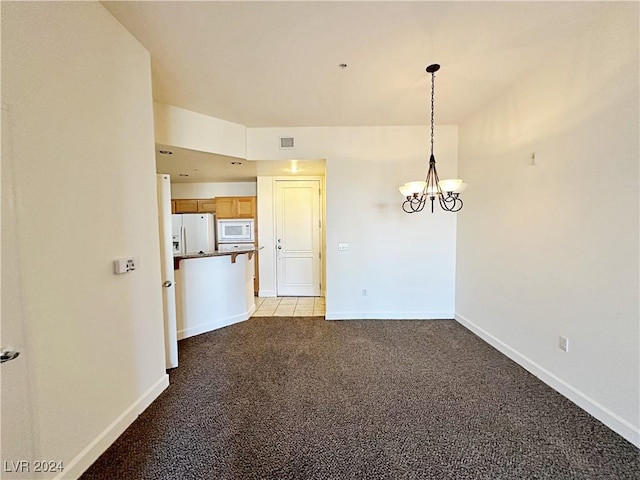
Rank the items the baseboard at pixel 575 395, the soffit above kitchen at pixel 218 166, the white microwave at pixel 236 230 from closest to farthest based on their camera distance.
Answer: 1. the baseboard at pixel 575 395
2. the soffit above kitchen at pixel 218 166
3. the white microwave at pixel 236 230

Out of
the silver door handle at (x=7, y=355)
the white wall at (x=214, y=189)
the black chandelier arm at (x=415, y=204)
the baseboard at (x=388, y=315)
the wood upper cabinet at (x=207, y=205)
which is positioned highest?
the white wall at (x=214, y=189)

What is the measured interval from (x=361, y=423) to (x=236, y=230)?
15.0 feet

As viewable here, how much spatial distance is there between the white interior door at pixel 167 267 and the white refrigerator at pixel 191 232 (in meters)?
3.02

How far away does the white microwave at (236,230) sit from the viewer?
18.8 feet

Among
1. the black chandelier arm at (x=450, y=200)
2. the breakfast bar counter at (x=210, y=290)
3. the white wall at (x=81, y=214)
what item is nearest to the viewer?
the white wall at (x=81, y=214)

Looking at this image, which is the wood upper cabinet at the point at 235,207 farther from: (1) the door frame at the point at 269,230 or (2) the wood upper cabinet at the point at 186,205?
(2) the wood upper cabinet at the point at 186,205

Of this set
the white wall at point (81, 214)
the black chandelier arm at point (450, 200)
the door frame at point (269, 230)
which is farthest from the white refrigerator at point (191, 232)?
the black chandelier arm at point (450, 200)

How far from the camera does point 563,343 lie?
2260 mm

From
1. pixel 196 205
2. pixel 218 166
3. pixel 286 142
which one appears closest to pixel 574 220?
pixel 286 142

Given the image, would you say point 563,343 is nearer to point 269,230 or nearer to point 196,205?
point 269,230

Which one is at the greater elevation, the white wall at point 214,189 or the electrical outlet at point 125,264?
the white wall at point 214,189

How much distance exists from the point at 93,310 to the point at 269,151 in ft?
9.74

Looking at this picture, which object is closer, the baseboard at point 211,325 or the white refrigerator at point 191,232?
the baseboard at point 211,325

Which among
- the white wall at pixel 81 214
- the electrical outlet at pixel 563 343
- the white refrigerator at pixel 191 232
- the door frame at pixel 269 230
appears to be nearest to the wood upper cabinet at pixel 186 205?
the white refrigerator at pixel 191 232
